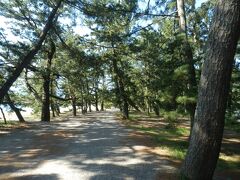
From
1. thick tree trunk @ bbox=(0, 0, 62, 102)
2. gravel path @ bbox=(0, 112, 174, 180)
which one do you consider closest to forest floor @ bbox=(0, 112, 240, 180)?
gravel path @ bbox=(0, 112, 174, 180)

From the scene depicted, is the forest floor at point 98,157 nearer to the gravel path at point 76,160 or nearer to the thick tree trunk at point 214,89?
the gravel path at point 76,160

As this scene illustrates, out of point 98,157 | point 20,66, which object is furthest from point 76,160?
point 20,66

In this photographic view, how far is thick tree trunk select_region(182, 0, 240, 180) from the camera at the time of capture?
639cm

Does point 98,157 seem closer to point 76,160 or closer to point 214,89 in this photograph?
point 76,160

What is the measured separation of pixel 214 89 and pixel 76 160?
183 inches

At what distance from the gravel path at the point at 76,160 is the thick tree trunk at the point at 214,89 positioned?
1.53m

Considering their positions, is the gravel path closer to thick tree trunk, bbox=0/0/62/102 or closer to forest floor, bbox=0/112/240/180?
forest floor, bbox=0/112/240/180

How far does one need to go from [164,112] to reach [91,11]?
785 cm

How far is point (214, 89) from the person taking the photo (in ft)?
21.4

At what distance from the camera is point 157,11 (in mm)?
15703

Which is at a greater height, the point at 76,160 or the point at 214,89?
the point at 214,89

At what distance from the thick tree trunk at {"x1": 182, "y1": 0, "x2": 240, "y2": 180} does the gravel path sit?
1525mm

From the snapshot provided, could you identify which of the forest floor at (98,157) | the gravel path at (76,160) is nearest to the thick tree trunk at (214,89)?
the forest floor at (98,157)

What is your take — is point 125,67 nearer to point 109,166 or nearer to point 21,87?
point 109,166
